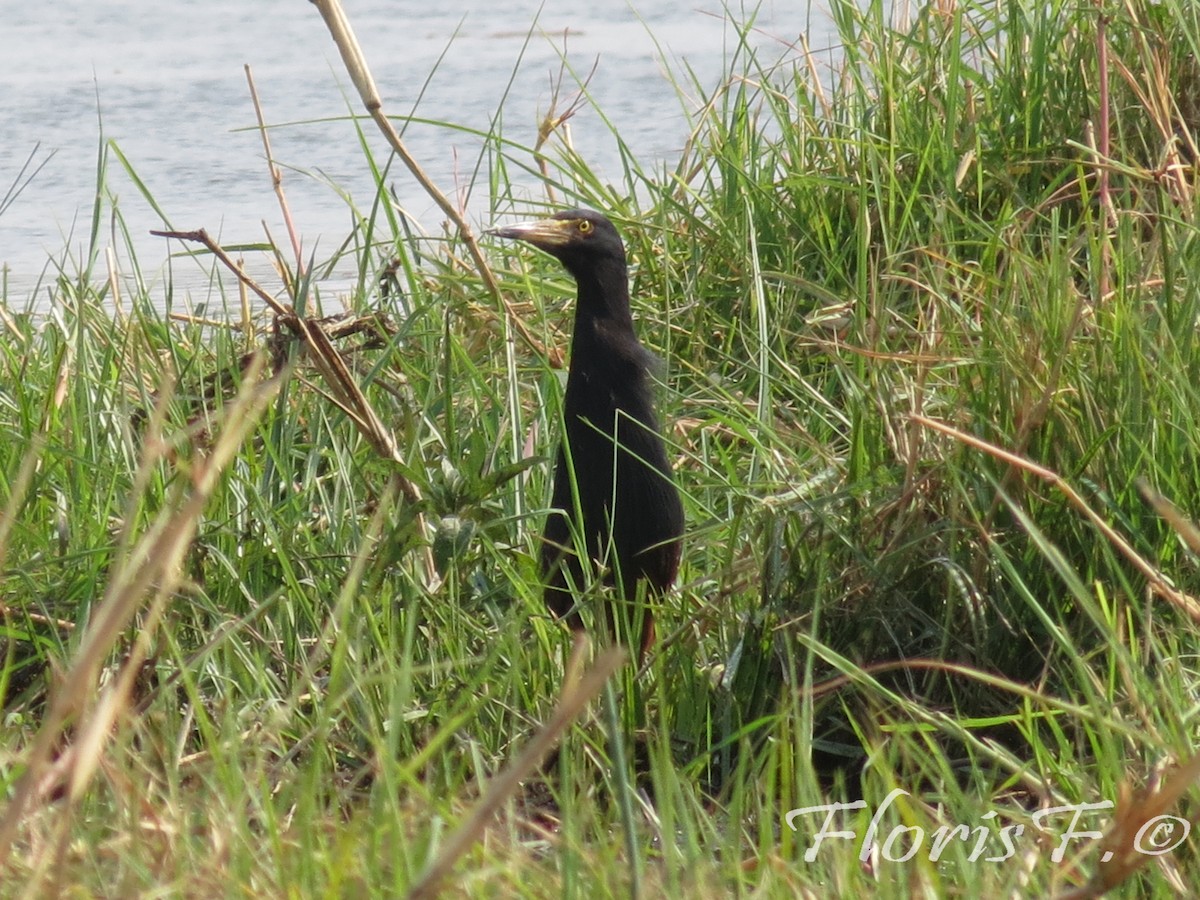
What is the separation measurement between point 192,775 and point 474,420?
102 centimetres

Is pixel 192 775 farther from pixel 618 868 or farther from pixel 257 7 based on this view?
pixel 257 7

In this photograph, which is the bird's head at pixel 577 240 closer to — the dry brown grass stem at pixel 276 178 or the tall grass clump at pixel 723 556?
the tall grass clump at pixel 723 556

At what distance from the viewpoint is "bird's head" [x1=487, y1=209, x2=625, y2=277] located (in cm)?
287

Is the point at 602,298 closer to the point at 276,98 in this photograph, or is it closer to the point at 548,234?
the point at 548,234

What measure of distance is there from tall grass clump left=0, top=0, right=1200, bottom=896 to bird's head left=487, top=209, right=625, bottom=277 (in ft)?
0.45

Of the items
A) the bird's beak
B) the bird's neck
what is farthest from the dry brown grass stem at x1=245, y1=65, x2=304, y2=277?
the bird's neck

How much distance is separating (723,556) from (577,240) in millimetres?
567

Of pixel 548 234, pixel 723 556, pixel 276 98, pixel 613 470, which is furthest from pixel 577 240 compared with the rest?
pixel 276 98

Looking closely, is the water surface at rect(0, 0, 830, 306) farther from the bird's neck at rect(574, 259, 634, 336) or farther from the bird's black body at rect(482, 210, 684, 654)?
the bird's black body at rect(482, 210, 684, 654)

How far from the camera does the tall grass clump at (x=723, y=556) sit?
1.42 metres

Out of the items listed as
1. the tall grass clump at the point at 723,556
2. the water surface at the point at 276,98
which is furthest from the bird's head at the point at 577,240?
the water surface at the point at 276,98

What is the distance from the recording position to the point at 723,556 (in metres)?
2.77

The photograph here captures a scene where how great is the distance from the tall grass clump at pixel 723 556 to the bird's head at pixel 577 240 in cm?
14

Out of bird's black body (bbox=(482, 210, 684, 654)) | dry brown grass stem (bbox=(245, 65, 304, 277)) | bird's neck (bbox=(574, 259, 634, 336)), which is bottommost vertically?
bird's black body (bbox=(482, 210, 684, 654))
